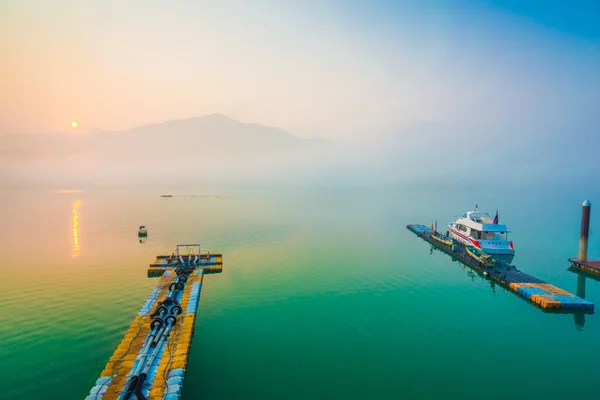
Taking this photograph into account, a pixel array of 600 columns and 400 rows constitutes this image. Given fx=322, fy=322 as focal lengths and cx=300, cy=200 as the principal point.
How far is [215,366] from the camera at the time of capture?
19.1 metres

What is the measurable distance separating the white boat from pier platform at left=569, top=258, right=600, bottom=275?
287 inches

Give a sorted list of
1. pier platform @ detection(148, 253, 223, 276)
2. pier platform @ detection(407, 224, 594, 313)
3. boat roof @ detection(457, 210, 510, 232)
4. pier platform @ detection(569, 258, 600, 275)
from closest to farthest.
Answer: pier platform @ detection(407, 224, 594, 313) → pier platform @ detection(148, 253, 223, 276) → pier platform @ detection(569, 258, 600, 275) → boat roof @ detection(457, 210, 510, 232)

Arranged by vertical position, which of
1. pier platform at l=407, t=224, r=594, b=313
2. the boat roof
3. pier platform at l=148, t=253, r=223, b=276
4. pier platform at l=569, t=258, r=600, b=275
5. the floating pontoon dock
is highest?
the boat roof

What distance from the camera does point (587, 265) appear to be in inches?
1679

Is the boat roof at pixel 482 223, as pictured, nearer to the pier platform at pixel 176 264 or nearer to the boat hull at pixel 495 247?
the boat hull at pixel 495 247

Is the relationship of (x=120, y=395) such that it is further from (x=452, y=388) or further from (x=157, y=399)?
(x=452, y=388)

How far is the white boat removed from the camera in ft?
162

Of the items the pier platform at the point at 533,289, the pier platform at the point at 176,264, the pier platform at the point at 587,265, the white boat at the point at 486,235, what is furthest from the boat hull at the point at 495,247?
the pier platform at the point at 176,264

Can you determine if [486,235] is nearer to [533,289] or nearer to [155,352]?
[533,289]

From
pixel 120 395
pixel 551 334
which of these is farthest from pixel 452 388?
pixel 120 395

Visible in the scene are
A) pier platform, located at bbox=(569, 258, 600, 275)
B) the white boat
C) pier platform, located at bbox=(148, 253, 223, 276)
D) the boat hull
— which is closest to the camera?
pier platform, located at bbox=(148, 253, 223, 276)

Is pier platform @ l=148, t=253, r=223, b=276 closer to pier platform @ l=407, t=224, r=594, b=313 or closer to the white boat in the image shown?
pier platform @ l=407, t=224, r=594, b=313

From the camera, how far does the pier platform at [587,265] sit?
41.4 meters

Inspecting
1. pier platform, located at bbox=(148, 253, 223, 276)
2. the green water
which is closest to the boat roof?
the green water
